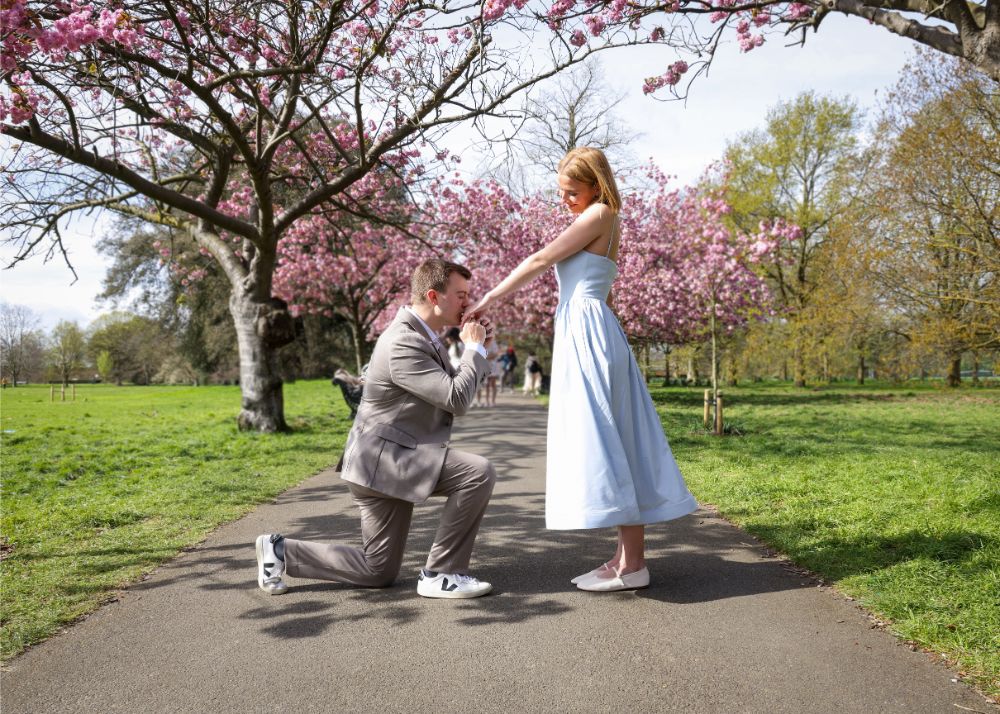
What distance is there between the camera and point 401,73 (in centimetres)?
853

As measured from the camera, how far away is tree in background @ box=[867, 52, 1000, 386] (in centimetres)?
1634

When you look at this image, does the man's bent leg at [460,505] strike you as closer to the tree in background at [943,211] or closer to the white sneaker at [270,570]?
the white sneaker at [270,570]

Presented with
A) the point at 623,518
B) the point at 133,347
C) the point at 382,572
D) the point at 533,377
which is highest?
the point at 133,347

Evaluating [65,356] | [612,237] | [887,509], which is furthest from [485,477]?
[65,356]

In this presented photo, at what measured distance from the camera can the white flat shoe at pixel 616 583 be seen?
3814 millimetres

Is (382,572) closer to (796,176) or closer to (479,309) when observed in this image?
(479,309)

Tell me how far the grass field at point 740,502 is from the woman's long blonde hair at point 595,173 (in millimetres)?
2506

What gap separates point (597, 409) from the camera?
371 cm

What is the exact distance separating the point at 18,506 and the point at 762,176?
104 ft

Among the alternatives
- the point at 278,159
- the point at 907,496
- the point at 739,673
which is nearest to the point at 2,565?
the point at 739,673

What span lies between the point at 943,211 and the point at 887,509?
14.9m

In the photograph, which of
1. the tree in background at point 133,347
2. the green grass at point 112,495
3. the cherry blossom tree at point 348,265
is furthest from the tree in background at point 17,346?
the tree in background at point 133,347

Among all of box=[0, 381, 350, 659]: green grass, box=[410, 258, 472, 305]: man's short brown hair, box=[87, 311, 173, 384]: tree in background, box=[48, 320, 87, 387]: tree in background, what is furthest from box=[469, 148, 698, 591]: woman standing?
box=[87, 311, 173, 384]: tree in background

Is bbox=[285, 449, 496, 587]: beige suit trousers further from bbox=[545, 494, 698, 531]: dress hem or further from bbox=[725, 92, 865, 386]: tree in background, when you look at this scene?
bbox=[725, 92, 865, 386]: tree in background
